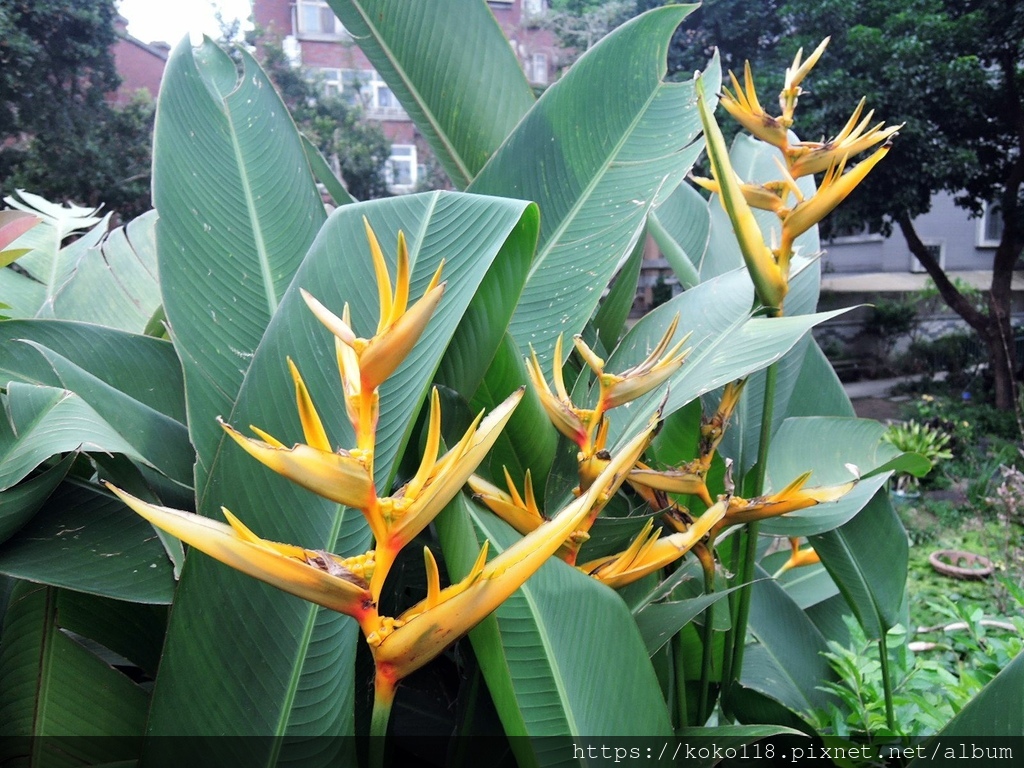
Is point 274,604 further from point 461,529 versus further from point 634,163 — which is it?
point 634,163

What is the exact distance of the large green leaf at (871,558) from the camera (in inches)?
24.4

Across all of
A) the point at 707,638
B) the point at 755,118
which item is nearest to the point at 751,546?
the point at 707,638

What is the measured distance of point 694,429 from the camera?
0.51m

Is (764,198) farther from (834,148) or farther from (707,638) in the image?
(707,638)

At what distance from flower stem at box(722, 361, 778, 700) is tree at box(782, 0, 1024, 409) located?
5.21 metres

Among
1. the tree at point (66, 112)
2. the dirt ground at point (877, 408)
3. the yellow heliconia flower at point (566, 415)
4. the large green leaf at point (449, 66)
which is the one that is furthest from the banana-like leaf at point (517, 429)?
the tree at point (66, 112)

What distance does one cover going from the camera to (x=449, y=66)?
0.59 m

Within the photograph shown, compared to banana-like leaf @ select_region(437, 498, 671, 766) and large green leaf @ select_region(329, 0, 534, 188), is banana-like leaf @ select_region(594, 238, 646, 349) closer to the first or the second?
large green leaf @ select_region(329, 0, 534, 188)

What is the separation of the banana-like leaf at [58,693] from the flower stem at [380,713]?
0.21 metres

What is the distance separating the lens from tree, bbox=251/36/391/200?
9.58m

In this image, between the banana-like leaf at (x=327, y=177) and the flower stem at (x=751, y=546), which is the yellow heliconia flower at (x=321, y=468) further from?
the banana-like leaf at (x=327, y=177)

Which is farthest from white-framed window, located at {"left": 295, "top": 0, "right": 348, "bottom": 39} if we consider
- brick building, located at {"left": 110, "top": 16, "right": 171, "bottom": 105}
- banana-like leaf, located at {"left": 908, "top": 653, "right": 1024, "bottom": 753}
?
banana-like leaf, located at {"left": 908, "top": 653, "right": 1024, "bottom": 753}

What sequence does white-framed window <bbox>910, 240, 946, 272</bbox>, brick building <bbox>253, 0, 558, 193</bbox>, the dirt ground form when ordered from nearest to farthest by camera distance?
the dirt ground → white-framed window <bbox>910, 240, 946, 272</bbox> → brick building <bbox>253, 0, 558, 193</bbox>

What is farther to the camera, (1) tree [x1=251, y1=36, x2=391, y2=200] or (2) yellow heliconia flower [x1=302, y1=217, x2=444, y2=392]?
(1) tree [x1=251, y1=36, x2=391, y2=200]
